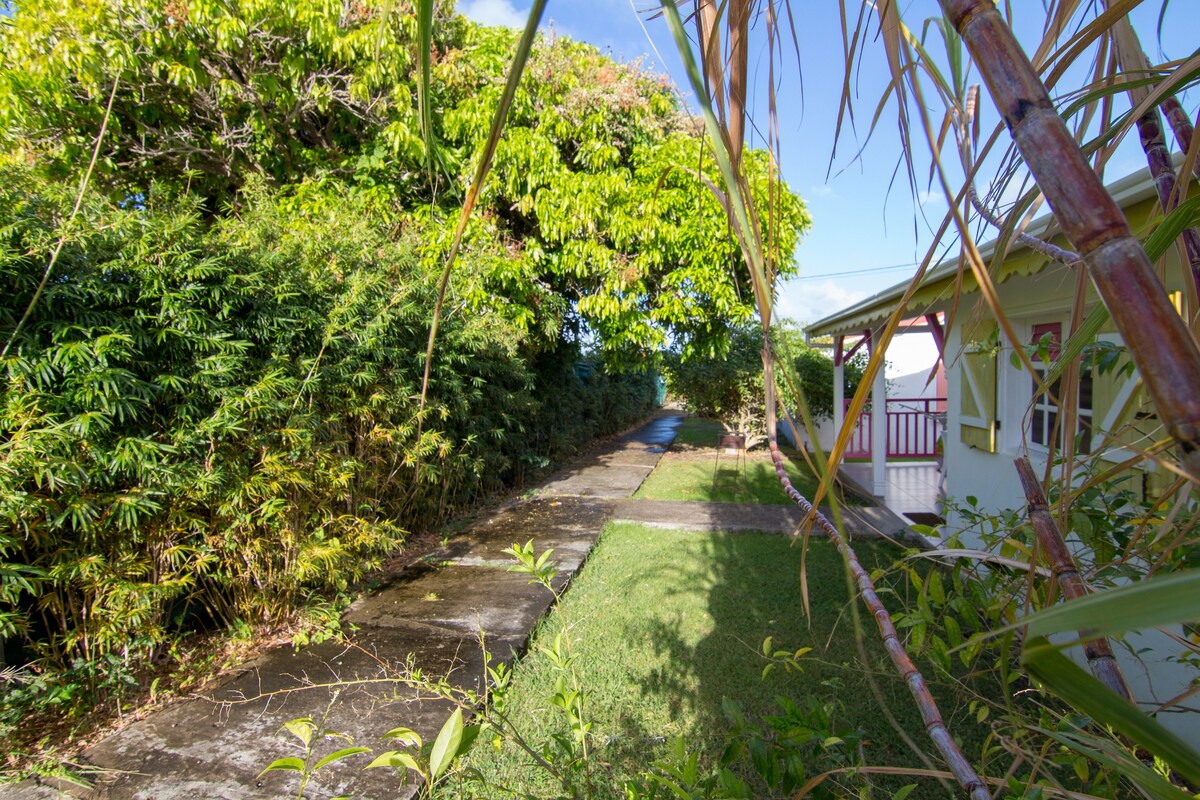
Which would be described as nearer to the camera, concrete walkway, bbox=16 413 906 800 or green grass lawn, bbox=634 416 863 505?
concrete walkway, bbox=16 413 906 800

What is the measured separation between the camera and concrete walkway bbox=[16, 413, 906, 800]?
2309mm

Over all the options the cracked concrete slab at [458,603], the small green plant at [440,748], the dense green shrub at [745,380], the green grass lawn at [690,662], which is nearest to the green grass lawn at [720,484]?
the dense green shrub at [745,380]

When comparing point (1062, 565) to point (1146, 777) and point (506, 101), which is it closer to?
point (1146, 777)

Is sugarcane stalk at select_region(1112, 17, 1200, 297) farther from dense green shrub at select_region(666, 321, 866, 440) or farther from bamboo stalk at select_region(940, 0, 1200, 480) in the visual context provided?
dense green shrub at select_region(666, 321, 866, 440)

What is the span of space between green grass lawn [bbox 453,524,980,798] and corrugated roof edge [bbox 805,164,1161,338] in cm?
151

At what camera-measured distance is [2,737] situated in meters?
2.31

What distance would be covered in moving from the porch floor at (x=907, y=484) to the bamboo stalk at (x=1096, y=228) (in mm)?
6414

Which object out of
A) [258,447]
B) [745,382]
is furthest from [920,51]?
[745,382]

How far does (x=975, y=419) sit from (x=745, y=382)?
25.1 feet

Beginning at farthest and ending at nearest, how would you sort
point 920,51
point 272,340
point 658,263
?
point 658,263 < point 272,340 < point 920,51


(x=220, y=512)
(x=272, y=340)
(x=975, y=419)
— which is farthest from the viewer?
(x=975, y=419)

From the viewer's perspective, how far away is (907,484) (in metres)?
8.91

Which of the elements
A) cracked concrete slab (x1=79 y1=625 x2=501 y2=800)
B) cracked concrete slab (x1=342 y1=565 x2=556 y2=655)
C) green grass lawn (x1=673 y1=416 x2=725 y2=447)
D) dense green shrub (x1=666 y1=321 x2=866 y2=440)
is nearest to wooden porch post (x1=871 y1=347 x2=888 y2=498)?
dense green shrub (x1=666 y1=321 x2=866 y2=440)

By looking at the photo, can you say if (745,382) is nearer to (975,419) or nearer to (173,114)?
(975,419)
